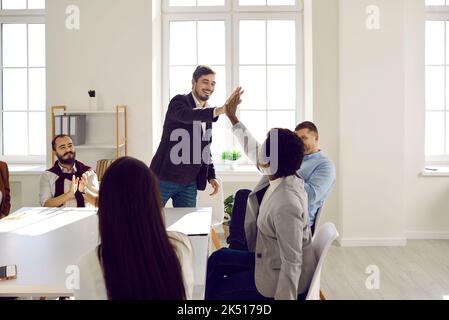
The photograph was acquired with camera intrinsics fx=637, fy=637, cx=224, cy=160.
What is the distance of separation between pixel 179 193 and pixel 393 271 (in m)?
1.97

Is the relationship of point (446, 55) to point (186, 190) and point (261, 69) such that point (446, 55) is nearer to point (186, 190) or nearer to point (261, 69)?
point (261, 69)

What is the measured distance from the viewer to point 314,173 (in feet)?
14.4

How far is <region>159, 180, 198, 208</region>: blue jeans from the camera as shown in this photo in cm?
445

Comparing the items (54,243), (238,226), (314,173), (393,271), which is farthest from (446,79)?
(54,243)

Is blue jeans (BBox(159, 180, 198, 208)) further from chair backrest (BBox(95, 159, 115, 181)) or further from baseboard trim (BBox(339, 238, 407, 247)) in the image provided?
baseboard trim (BBox(339, 238, 407, 247))

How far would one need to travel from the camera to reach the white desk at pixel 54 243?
2398 mm

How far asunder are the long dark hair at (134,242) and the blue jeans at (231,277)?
36.2 inches

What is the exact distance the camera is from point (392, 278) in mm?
5008

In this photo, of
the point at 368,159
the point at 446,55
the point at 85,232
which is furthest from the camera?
the point at 446,55

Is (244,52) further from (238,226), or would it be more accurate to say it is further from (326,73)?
(238,226)

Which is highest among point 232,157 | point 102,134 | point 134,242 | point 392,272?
point 102,134

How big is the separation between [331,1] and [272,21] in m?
0.74

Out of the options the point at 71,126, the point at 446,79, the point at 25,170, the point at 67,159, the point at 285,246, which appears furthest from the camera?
the point at 446,79

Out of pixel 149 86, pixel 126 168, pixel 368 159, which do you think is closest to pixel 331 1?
pixel 368 159
